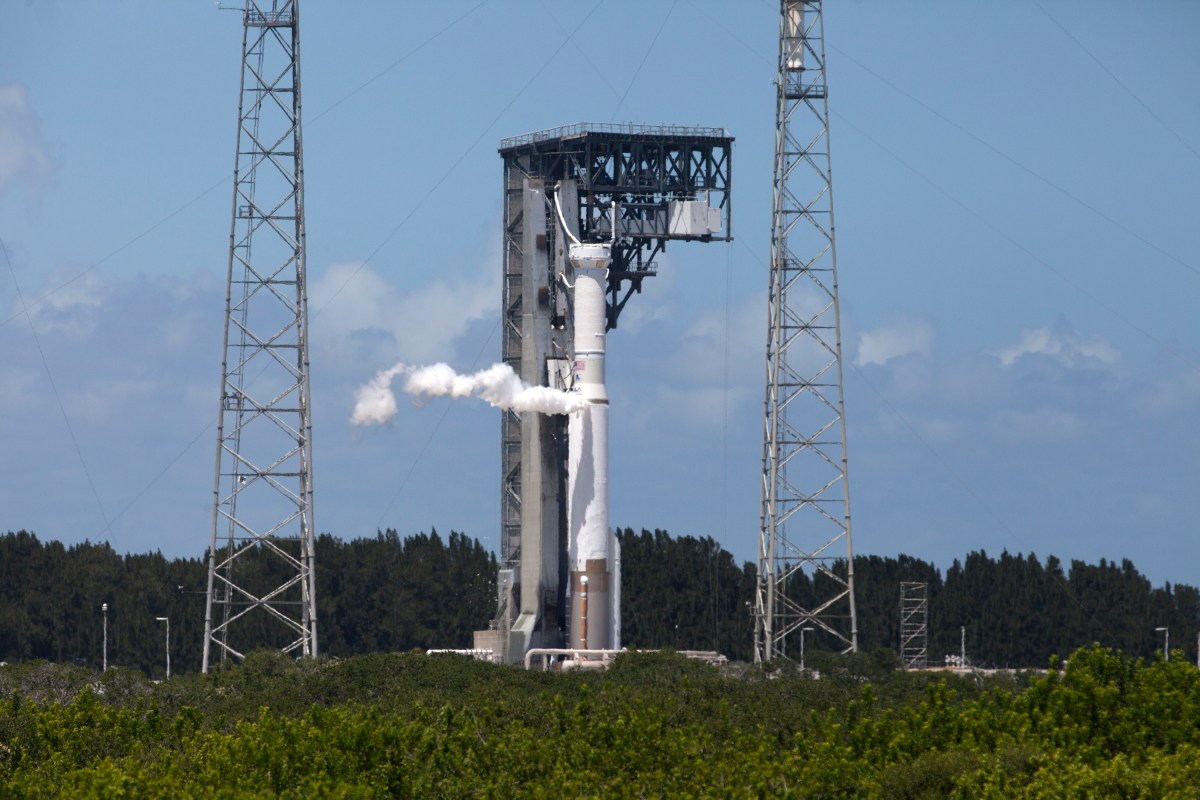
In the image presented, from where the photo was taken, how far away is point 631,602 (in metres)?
96.1

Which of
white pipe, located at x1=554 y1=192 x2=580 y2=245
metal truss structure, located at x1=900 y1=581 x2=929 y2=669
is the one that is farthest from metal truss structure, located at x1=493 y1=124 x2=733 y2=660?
metal truss structure, located at x1=900 y1=581 x2=929 y2=669

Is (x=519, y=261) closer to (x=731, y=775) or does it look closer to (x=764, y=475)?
(x=764, y=475)

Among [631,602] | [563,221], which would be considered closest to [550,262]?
[563,221]

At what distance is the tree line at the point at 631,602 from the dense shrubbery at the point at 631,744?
39988 mm

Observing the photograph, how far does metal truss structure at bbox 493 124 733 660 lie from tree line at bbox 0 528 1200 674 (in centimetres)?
2321

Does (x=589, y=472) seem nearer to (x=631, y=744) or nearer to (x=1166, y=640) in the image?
(x=631, y=744)

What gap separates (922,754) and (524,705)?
1070 centimetres

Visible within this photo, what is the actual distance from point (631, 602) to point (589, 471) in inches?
1153

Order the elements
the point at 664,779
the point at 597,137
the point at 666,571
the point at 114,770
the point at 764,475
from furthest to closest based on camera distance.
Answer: the point at 666,571
the point at 597,137
the point at 764,475
the point at 664,779
the point at 114,770

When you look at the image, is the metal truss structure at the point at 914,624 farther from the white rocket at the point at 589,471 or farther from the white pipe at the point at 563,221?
the white pipe at the point at 563,221

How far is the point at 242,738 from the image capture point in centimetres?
4200

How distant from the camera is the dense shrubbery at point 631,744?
38.8 metres

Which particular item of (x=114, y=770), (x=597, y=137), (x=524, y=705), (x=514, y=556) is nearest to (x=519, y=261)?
(x=597, y=137)

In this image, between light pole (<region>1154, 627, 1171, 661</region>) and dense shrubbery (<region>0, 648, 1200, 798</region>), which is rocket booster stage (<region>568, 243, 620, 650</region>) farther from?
light pole (<region>1154, 627, 1171, 661</region>)
